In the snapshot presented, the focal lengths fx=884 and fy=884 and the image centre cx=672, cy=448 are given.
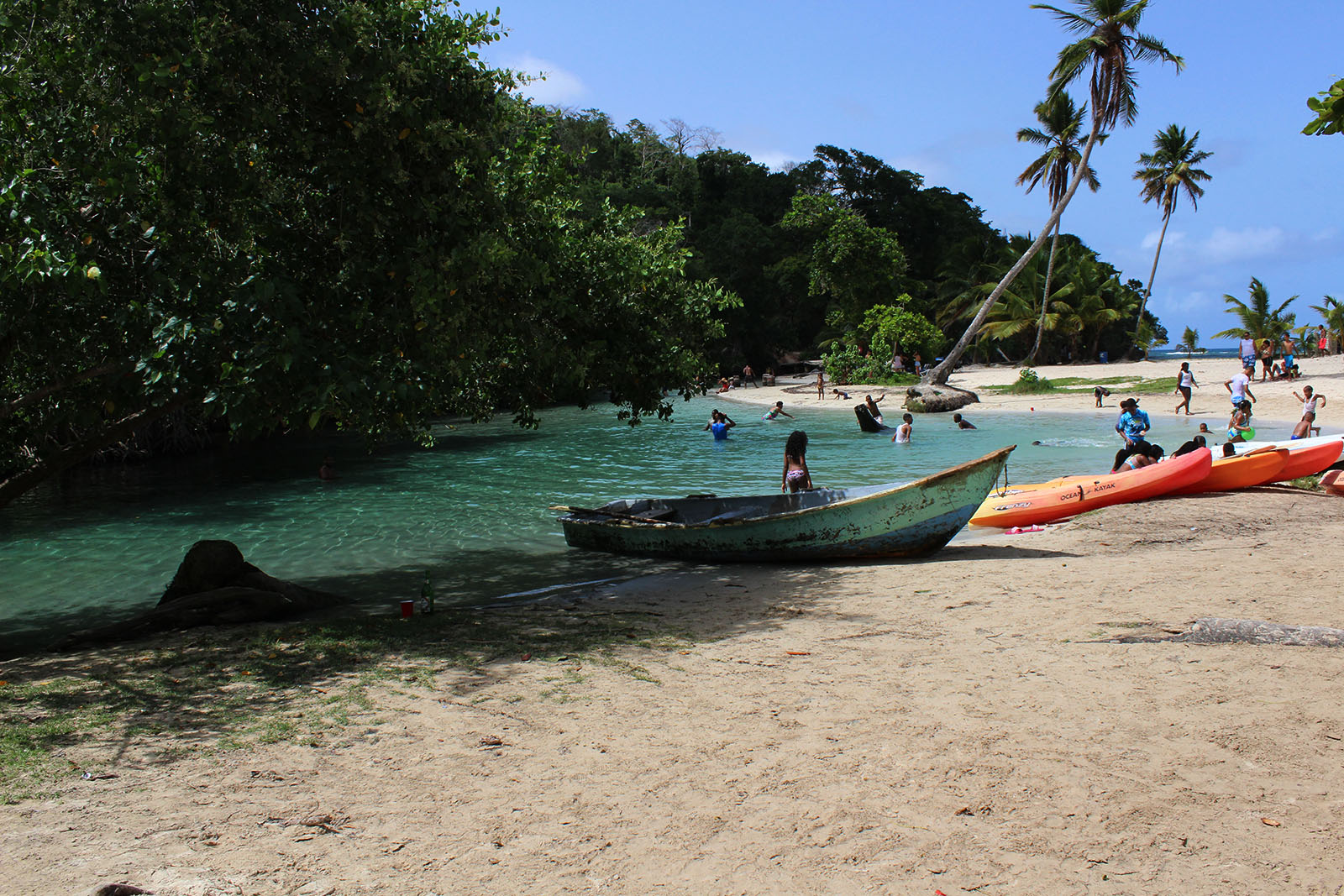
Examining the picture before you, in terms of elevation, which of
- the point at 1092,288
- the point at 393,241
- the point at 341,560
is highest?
the point at 1092,288

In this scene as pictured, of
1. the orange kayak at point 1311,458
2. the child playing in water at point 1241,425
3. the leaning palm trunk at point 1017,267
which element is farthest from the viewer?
the leaning palm trunk at point 1017,267

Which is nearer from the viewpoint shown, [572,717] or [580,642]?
[572,717]

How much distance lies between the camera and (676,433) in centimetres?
3541

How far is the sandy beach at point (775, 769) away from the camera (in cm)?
388

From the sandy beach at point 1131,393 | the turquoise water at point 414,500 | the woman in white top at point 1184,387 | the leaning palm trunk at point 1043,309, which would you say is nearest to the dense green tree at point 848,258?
the sandy beach at point 1131,393

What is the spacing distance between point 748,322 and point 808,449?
3358 centimetres

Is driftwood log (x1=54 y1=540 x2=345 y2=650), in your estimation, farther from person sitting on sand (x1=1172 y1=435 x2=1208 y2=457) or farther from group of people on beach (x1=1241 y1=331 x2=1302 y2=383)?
group of people on beach (x1=1241 y1=331 x2=1302 y2=383)

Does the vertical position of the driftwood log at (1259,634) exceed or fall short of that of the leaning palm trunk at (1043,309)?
it falls short

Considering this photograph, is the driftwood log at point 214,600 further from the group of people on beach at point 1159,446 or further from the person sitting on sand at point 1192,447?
the person sitting on sand at point 1192,447

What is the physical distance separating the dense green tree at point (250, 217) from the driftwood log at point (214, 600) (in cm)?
162

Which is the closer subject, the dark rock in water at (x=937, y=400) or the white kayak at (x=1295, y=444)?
the white kayak at (x=1295, y=444)

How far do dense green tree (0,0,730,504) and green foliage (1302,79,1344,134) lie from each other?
5.24 metres

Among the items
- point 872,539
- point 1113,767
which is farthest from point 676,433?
point 1113,767

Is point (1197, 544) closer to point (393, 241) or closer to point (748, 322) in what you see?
point (393, 241)
